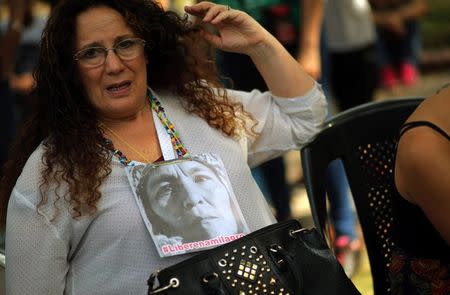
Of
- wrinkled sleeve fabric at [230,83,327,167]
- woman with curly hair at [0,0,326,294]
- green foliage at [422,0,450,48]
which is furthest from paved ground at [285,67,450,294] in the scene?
green foliage at [422,0,450,48]

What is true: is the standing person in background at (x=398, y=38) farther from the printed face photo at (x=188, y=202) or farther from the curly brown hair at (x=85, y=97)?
the printed face photo at (x=188, y=202)

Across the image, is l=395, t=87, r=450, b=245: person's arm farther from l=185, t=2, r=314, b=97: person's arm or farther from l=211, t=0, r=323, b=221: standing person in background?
l=211, t=0, r=323, b=221: standing person in background

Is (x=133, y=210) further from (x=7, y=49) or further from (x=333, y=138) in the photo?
(x=7, y=49)

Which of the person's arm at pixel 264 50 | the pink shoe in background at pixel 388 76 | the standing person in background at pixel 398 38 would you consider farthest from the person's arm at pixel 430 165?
the pink shoe in background at pixel 388 76

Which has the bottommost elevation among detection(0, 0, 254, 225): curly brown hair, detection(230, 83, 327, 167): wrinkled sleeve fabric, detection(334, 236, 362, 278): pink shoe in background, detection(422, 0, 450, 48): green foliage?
detection(422, 0, 450, 48): green foliage

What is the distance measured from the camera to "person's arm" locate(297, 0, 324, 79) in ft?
14.3

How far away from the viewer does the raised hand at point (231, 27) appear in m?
2.91

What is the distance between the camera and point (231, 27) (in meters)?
3.00

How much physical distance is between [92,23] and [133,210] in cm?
54

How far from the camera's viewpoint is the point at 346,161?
9.56 feet

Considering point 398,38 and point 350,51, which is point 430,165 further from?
point 398,38

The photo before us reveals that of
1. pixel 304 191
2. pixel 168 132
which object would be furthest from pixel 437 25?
pixel 168 132

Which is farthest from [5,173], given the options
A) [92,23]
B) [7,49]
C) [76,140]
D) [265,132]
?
[7,49]

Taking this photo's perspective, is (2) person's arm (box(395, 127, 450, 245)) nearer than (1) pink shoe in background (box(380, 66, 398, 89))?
Yes
